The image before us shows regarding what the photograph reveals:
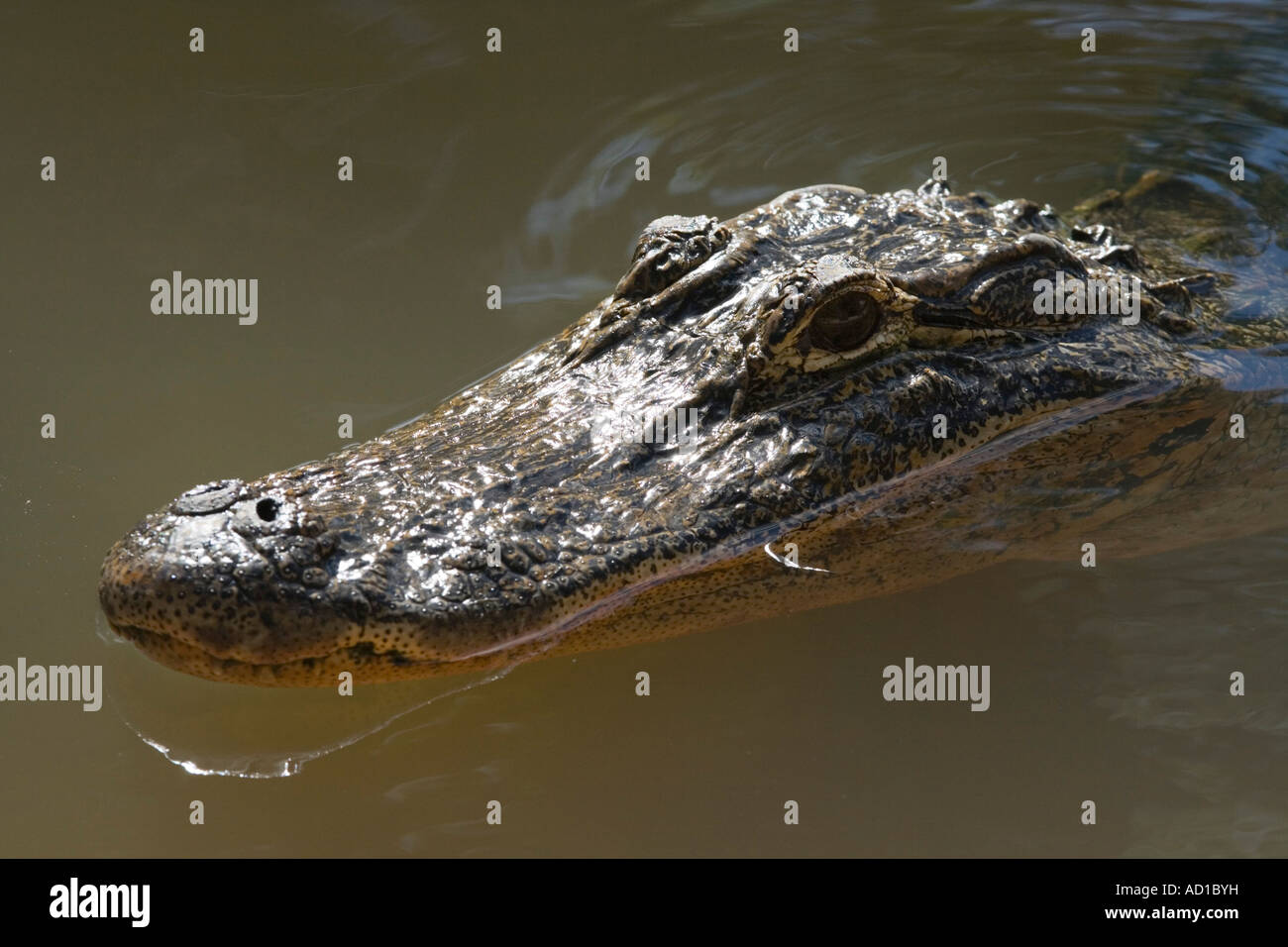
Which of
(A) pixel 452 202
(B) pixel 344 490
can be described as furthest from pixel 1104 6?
(B) pixel 344 490

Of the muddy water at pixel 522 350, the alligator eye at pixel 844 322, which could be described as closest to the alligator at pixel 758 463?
the alligator eye at pixel 844 322

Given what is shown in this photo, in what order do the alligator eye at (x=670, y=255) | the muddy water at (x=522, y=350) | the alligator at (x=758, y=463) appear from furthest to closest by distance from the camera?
the alligator eye at (x=670, y=255), the muddy water at (x=522, y=350), the alligator at (x=758, y=463)

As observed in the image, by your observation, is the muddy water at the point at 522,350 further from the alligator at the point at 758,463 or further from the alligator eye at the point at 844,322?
the alligator eye at the point at 844,322

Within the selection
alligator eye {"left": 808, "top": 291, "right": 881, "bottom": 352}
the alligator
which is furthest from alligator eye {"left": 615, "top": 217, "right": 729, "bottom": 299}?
alligator eye {"left": 808, "top": 291, "right": 881, "bottom": 352}

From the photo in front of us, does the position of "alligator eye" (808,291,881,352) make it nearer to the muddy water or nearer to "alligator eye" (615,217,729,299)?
"alligator eye" (615,217,729,299)

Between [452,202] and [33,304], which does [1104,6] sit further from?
[33,304]

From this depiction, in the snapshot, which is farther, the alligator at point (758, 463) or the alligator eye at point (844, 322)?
the alligator eye at point (844, 322)

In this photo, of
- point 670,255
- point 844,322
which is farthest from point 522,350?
point 844,322
